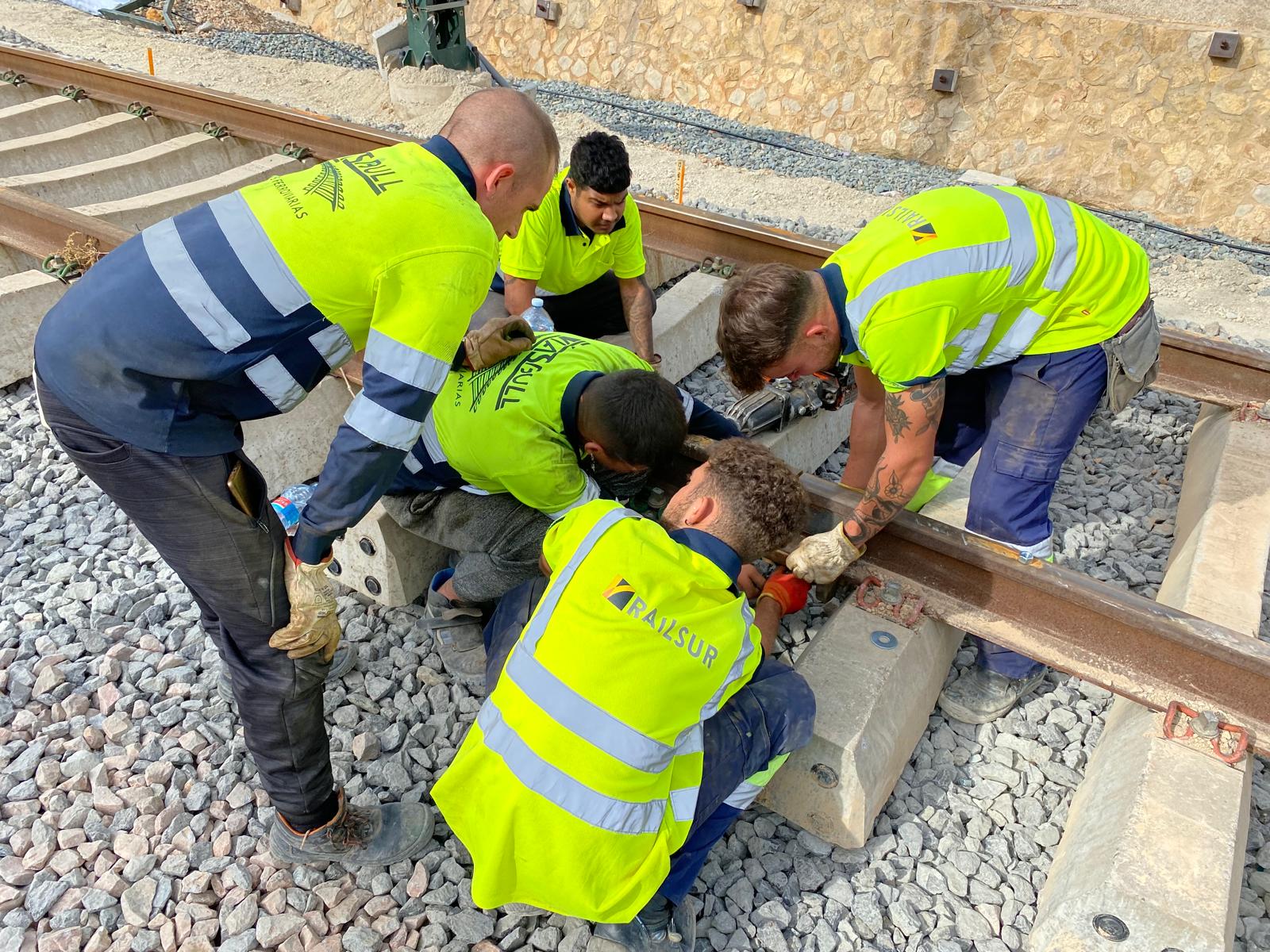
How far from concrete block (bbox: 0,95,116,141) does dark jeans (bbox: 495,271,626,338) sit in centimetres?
544

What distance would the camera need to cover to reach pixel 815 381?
4164 millimetres

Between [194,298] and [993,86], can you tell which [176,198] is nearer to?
[194,298]

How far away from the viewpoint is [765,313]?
279 centimetres

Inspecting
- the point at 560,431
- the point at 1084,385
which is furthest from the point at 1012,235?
the point at 560,431

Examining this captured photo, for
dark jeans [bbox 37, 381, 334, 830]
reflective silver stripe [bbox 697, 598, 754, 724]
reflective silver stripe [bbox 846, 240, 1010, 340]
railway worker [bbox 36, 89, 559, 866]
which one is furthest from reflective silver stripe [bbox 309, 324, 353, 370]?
reflective silver stripe [bbox 846, 240, 1010, 340]

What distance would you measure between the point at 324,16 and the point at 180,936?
16.1 meters

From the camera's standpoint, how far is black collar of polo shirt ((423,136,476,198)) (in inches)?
89.7

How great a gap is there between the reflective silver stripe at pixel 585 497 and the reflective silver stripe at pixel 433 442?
1.56 feet

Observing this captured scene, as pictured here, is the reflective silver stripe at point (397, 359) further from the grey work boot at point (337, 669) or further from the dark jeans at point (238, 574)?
the grey work boot at point (337, 669)

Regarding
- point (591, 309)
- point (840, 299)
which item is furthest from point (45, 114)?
point (840, 299)

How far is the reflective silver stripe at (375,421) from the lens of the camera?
6.85 ft

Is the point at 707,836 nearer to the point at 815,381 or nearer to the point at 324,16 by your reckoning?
the point at 815,381

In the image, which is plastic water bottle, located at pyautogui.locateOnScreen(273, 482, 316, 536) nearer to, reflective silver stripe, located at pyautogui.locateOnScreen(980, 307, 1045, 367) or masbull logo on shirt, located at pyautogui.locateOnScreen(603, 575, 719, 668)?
masbull logo on shirt, located at pyautogui.locateOnScreen(603, 575, 719, 668)

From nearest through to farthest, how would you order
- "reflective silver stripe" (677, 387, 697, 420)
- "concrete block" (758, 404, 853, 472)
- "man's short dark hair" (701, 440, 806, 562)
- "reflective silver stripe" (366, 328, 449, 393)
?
"reflective silver stripe" (366, 328, 449, 393), "man's short dark hair" (701, 440, 806, 562), "reflective silver stripe" (677, 387, 697, 420), "concrete block" (758, 404, 853, 472)
